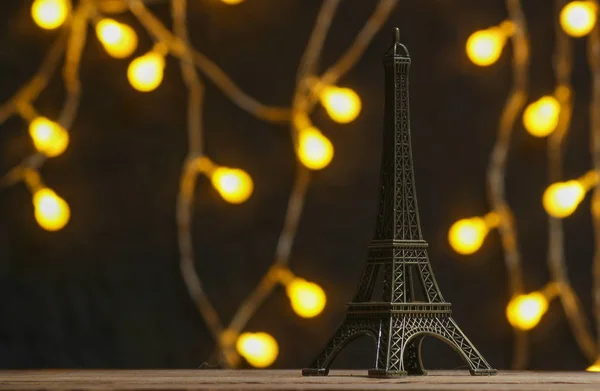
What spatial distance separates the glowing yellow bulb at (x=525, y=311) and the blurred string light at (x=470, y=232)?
0.60ft

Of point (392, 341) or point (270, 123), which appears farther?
point (270, 123)

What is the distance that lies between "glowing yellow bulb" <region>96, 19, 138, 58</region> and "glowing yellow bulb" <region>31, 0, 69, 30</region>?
0.12m

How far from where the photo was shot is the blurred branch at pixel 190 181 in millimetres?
3000

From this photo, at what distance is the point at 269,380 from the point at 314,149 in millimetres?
821

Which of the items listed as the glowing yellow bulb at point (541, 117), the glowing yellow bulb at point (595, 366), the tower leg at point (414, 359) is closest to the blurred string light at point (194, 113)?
the tower leg at point (414, 359)

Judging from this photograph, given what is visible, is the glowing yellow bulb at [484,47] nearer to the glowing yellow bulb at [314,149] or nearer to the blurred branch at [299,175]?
the blurred branch at [299,175]

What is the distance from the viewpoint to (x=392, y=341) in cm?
250

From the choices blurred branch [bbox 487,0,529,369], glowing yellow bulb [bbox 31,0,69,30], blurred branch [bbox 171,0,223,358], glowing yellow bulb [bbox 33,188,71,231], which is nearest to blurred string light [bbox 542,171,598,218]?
blurred branch [bbox 487,0,529,369]

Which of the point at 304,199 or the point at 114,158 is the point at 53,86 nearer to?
the point at 114,158

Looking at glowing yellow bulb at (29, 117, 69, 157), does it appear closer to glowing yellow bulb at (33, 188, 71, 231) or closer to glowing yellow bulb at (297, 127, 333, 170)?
glowing yellow bulb at (33, 188, 71, 231)

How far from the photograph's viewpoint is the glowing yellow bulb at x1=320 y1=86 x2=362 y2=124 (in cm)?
305

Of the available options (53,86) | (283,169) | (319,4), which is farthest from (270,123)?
(53,86)

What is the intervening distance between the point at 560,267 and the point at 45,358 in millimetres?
1430

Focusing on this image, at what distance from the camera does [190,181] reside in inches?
119
